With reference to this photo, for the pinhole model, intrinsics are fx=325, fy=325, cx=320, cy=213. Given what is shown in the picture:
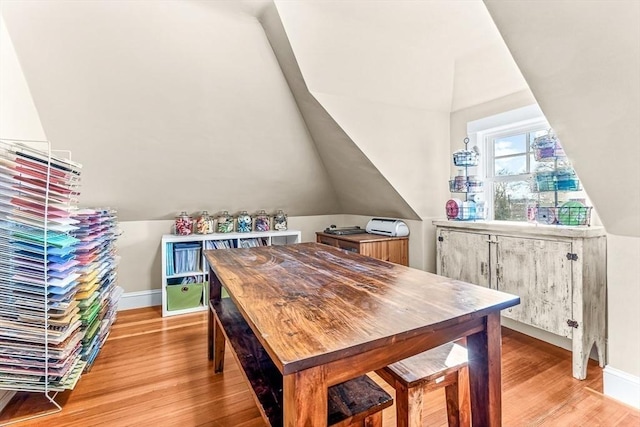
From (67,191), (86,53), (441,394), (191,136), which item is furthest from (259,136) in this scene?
(441,394)

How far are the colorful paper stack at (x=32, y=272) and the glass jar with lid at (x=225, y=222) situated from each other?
1849 millimetres

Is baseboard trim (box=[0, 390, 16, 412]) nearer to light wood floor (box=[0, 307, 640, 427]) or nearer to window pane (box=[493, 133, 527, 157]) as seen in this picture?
light wood floor (box=[0, 307, 640, 427])

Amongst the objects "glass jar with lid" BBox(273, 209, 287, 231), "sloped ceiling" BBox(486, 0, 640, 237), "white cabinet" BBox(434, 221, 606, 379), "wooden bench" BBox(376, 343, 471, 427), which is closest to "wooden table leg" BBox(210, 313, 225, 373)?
"wooden bench" BBox(376, 343, 471, 427)

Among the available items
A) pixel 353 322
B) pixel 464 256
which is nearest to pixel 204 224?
pixel 464 256

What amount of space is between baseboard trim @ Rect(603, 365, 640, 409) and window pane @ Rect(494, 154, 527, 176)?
1.54 m

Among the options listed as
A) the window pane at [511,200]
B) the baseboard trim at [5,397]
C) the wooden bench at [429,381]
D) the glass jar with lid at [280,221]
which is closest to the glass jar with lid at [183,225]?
the glass jar with lid at [280,221]

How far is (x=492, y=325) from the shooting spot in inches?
44.3

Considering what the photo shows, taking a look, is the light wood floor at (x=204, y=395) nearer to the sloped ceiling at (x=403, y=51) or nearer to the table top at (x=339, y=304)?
the table top at (x=339, y=304)

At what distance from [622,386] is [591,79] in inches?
65.4

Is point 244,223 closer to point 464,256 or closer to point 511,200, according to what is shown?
point 464,256

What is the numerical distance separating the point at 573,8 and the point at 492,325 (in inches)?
47.3

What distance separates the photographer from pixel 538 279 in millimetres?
2211

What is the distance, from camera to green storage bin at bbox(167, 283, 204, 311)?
10.4 feet

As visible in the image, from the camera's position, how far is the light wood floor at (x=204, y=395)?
5.41 feet
